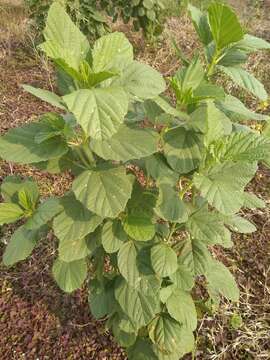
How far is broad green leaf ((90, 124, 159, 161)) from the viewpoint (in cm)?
105

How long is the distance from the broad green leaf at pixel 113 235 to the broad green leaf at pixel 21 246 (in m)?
0.25

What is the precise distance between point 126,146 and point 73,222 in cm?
31

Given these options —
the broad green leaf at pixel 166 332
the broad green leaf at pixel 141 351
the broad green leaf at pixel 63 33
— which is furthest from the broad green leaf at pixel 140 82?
the broad green leaf at pixel 141 351

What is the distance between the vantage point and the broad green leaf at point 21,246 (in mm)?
1340

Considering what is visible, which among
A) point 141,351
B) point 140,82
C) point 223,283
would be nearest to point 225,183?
point 140,82

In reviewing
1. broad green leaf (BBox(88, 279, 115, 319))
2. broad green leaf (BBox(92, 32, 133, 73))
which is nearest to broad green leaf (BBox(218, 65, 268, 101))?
broad green leaf (BBox(92, 32, 133, 73))

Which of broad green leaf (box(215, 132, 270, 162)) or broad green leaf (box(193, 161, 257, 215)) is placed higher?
broad green leaf (box(215, 132, 270, 162))

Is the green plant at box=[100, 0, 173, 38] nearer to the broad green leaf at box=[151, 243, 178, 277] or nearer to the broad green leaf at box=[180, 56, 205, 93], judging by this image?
the broad green leaf at box=[180, 56, 205, 93]

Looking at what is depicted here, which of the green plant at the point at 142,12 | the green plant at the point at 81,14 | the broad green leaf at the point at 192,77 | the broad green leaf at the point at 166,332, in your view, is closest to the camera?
the broad green leaf at the point at 192,77

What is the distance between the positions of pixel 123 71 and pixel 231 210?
1.47 ft

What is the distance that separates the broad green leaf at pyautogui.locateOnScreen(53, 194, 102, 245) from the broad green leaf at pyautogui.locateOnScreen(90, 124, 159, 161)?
10.2 inches

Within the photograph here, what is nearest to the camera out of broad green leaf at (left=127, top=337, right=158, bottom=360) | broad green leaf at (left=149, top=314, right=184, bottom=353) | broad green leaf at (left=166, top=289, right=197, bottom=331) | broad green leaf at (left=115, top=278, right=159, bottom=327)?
broad green leaf at (left=115, top=278, right=159, bottom=327)

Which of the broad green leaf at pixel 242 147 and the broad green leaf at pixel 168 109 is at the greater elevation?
the broad green leaf at pixel 168 109

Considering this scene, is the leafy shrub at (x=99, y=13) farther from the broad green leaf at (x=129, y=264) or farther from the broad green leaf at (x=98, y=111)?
the broad green leaf at (x=98, y=111)
